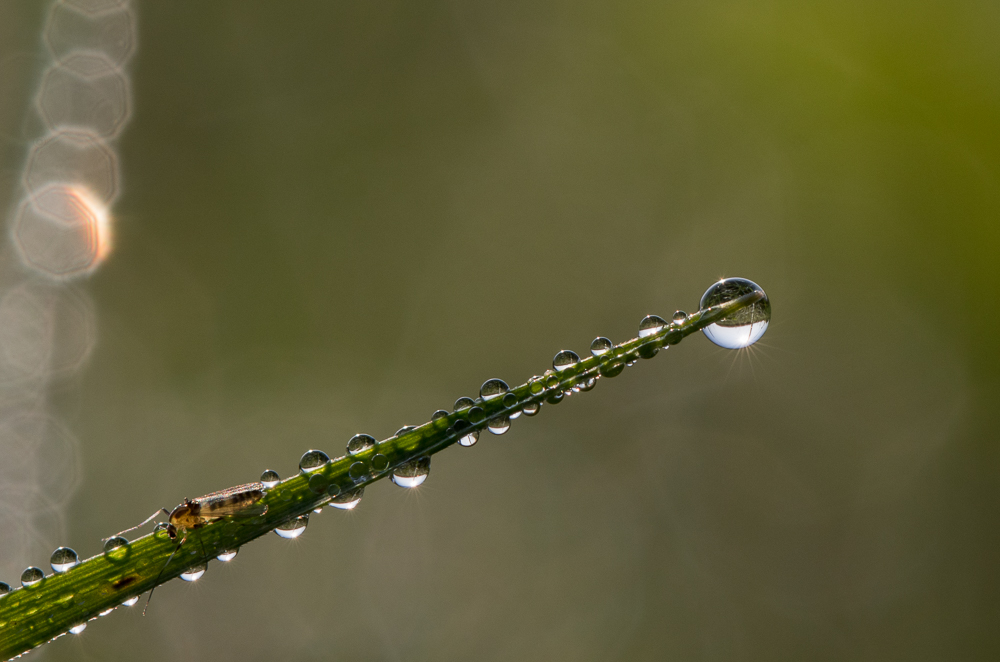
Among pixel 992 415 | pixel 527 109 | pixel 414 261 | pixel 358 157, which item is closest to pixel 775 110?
pixel 527 109

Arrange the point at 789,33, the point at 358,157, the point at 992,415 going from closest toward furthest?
the point at 992,415 < the point at 789,33 < the point at 358,157

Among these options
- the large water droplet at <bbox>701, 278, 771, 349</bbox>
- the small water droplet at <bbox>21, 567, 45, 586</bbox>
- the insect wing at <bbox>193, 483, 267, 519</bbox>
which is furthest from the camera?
the large water droplet at <bbox>701, 278, 771, 349</bbox>

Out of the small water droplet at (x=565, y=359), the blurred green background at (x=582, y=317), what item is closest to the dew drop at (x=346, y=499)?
the small water droplet at (x=565, y=359)

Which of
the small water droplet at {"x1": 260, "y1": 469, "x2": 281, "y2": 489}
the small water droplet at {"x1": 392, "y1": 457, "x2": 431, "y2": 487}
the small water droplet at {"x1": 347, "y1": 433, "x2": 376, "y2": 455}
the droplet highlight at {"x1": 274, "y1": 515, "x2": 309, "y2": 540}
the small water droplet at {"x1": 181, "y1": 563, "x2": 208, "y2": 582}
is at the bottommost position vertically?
the small water droplet at {"x1": 181, "y1": 563, "x2": 208, "y2": 582}

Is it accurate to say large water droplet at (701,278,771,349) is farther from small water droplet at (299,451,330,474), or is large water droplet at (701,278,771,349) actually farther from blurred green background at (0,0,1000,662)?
blurred green background at (0,0,1000,662)

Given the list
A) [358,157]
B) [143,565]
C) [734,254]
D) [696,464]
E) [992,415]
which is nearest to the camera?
[143,565]

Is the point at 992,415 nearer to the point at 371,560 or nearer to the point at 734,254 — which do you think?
the point at 734,254

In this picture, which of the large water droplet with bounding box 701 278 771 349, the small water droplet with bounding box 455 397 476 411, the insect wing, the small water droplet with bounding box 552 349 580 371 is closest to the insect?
the insect wing

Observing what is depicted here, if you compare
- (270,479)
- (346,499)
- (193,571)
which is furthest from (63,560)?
(346,499)
